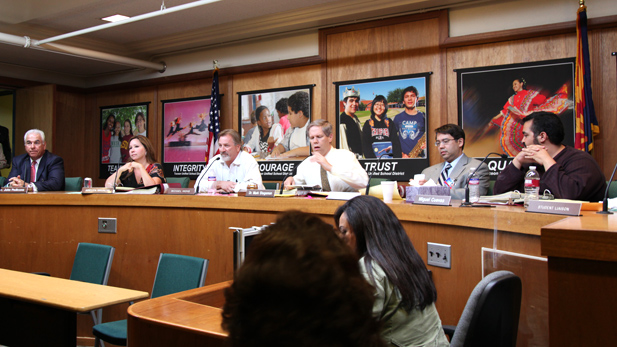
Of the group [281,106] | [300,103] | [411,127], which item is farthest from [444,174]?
[281,106]

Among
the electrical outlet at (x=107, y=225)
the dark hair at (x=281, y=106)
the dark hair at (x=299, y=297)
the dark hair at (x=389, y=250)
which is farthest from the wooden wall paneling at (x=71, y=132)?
the dark hair at (x=299, y=297)

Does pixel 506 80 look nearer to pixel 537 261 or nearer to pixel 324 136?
pixel 324 136

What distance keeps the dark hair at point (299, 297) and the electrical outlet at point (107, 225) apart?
10.7 ft

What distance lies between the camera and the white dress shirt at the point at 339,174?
145 inches

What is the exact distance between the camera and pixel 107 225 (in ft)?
11.8

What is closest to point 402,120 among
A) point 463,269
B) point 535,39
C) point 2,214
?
point 535,39

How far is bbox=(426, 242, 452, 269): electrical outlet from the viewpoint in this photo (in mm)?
2178

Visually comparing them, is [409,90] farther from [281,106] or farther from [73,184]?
[73,184]

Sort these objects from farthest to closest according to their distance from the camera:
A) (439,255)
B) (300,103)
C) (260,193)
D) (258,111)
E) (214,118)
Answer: (214,118)
(258,111)
(300,103)
(260,193)
(439,255)

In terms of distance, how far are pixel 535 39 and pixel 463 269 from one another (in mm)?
3425

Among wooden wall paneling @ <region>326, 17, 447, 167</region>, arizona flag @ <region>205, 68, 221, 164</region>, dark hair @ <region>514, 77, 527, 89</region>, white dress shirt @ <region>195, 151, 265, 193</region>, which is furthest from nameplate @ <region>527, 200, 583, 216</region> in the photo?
arizona flag @ <region>205, 68, 221, 164</region>

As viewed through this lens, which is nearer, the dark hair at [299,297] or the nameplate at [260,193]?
the dark hair at [299,297]

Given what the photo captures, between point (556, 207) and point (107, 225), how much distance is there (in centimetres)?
303

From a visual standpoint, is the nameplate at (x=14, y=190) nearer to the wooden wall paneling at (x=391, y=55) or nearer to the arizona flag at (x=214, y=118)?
the arizona flag at (x=214, y=118)
